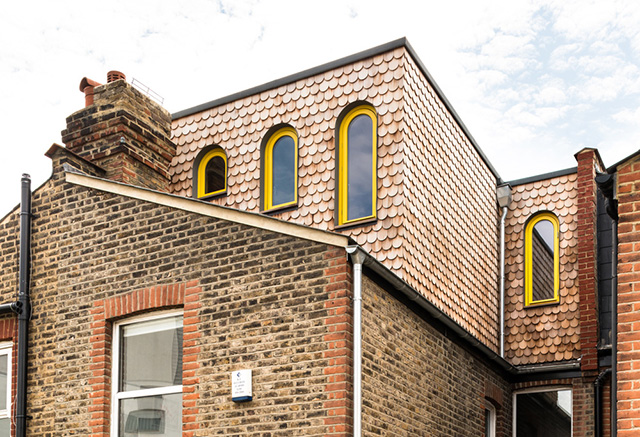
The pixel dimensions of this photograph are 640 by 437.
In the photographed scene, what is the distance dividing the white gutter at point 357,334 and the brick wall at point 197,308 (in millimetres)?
91

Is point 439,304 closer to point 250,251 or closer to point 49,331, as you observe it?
point 250,251

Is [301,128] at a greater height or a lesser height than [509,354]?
greater

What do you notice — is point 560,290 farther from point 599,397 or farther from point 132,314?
point 132,314

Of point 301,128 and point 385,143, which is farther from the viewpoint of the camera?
point 301,128

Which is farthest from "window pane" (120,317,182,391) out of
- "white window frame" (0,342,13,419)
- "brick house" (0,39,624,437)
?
→ "white window frame" (0,342,13,419)

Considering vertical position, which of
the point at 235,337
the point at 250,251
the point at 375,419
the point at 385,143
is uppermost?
the point at 385,143

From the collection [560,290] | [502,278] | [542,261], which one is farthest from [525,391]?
[542,261]

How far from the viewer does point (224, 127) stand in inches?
610

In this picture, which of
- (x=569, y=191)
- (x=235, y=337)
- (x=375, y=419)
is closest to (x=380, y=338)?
(x=375, y=419)

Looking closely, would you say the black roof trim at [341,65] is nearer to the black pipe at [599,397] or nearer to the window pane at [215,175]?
the window pane at [215,175]

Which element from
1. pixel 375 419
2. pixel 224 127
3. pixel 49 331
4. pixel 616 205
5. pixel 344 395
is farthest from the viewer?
pixel 224 127

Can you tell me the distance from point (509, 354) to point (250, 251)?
8.11m

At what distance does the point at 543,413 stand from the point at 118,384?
28.3ft

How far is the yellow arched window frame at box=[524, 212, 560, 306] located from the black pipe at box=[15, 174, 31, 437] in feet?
31.3
